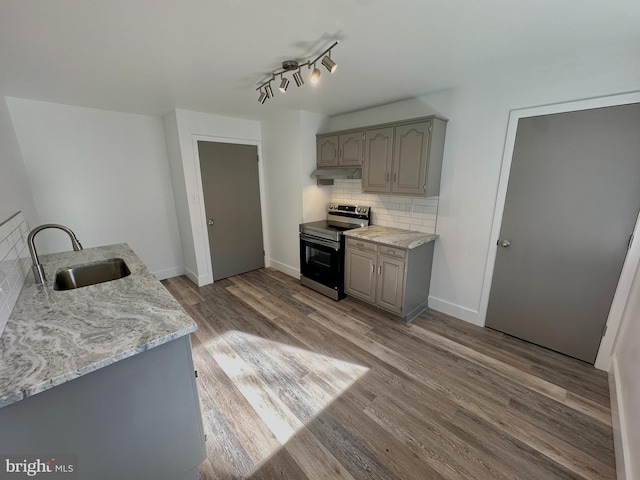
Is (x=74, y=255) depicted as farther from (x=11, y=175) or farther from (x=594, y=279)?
(x=594, y=279)

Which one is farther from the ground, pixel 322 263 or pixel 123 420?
pixel 123 420

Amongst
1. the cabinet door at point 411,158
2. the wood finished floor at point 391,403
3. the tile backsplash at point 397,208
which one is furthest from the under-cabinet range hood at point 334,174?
the wood finished floor at point 391,403

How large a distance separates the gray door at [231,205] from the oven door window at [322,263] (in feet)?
3.59

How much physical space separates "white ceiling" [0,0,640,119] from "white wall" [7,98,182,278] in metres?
0.46

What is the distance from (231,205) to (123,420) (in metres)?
3.15

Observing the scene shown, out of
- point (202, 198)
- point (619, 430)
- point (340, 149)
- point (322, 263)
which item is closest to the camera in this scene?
point (619, 430)

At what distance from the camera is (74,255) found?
229 cm

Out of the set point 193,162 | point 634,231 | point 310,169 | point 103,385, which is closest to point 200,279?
point 193,162

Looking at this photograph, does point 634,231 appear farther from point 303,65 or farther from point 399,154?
point 303,65

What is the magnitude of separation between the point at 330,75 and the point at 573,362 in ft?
10.5

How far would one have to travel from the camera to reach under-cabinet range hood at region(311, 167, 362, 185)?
3172 millimetres

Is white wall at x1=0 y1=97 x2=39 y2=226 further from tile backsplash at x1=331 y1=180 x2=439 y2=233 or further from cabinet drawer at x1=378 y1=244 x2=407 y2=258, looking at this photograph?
tile backsplash at x1=331 y1=180 x2=439 y2=233

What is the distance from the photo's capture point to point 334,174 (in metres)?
3.38

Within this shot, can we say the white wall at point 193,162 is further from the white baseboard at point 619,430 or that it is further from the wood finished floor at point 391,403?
the white baseboard at point 619,430
